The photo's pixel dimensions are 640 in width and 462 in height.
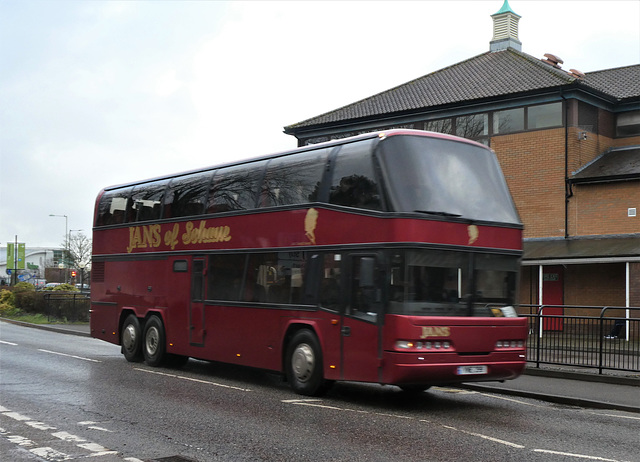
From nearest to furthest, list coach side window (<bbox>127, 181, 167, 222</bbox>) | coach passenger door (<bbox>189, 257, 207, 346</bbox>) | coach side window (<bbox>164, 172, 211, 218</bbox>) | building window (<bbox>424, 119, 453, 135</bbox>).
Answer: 1. coach passenger door (<bbox>189, 257, 207, 346</bbox>)
2. coach side window (<bbox>164, 172, 211, 218</bbox>)
3. coach side window (<bbox>127, 181, 167, 222</bbox>)
4. building window (<bbox>424, 119, 453, 135</bbox>)

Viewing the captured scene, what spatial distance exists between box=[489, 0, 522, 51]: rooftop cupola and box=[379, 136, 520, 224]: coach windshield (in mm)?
26227

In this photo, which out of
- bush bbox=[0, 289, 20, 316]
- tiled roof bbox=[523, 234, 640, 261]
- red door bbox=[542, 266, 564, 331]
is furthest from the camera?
bush bbox=[0, 289, 20, 316]

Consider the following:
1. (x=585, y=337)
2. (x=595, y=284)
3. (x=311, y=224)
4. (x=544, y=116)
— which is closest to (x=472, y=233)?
(x=311, y=224)

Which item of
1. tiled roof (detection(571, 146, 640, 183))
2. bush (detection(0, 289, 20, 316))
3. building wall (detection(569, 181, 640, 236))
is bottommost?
bush (detection(0, 289, 20, 316))

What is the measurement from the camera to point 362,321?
1099 centimetres

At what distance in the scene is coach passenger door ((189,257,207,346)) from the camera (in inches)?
584

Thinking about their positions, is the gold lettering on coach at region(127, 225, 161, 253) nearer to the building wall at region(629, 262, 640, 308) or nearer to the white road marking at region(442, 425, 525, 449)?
the white road marking at region(442, 425, 525, 449)

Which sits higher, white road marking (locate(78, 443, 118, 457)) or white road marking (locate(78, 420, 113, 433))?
white road marking (locate(78, 443, 118, 457))

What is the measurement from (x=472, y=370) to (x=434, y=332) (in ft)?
2.90

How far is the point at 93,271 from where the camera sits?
742 inches

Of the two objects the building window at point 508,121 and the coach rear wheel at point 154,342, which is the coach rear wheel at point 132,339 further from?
the building window at point 508,121

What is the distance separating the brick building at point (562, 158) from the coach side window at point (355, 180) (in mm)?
15006

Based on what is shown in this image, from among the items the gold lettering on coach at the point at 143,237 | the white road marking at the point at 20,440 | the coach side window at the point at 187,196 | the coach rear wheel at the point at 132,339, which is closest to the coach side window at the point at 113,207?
the gold lettering on coach at the point at 143,237

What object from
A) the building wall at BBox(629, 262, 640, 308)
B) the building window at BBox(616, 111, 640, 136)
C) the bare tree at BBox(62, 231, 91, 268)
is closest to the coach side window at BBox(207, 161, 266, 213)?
the building wall at BBox(629, 262, 640, 308)
